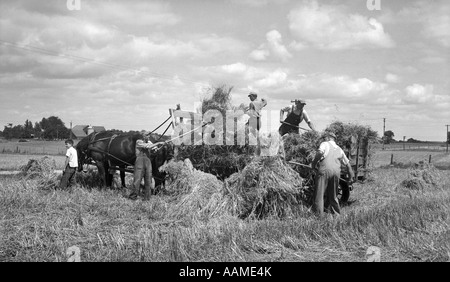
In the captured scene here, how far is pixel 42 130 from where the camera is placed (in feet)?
294

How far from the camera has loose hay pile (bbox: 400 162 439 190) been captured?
13.2m

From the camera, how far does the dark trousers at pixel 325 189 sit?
325 inches

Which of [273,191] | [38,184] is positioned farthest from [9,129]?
[273,191]

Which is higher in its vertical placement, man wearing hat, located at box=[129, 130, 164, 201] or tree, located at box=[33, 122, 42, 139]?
man wearing hat, located at box=[129, 130, 164, 201]

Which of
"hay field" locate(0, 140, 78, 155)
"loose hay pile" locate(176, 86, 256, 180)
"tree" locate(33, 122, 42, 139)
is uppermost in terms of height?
"loose hay pile" locate(176, 86, 256, 180)

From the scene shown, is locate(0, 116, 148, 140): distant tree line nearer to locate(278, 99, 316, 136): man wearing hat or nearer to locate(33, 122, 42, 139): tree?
locate(33, 122, 42, 139): tree

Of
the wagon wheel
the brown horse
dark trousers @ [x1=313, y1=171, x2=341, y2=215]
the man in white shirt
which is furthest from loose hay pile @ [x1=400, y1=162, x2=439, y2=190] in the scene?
the man in white shirt

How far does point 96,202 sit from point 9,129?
99.2 m

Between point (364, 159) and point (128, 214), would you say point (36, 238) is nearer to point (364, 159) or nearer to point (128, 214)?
point (128, 214)

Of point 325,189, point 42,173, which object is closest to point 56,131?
point 42,173


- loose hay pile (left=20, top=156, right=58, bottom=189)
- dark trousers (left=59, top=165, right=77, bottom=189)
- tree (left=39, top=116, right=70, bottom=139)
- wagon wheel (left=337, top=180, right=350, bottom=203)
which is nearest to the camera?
wagon wheel (left=337, top=180, right=350, bottom=203)

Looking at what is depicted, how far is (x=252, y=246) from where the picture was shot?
605 centimetres

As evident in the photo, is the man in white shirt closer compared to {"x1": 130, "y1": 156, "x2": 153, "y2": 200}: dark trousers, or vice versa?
{"x1": 130, "y1": 156, "x2": 153, "y2": 200}: dark trousers

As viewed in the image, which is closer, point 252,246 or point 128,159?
point 252,246
